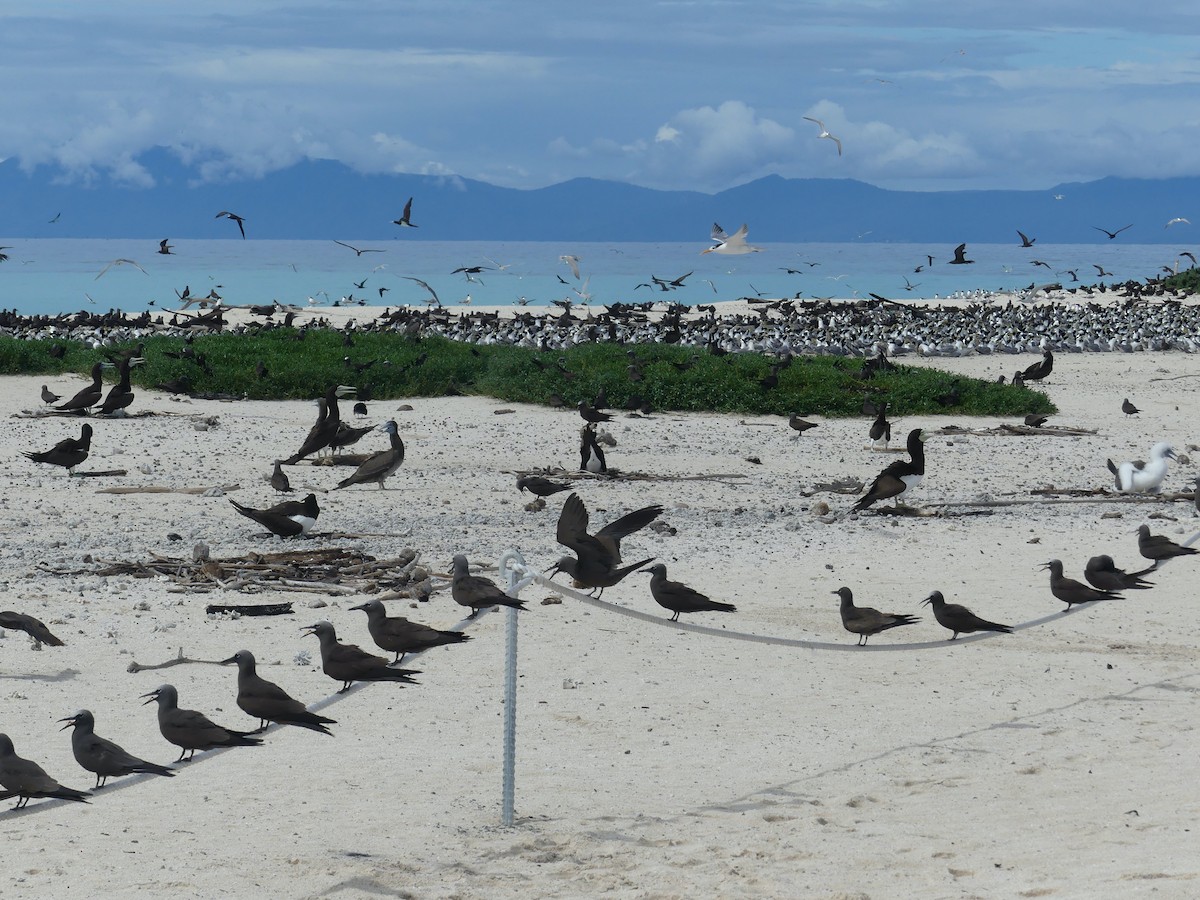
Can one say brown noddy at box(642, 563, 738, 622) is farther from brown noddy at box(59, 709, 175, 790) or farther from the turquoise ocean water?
the turquoise ocean water

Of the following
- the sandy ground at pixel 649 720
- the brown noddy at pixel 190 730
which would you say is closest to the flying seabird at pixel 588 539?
the sandy ground at pixel 649 720

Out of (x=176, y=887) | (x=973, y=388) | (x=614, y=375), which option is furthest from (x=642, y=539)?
(x=973, y=388)

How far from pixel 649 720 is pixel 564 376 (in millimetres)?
13506

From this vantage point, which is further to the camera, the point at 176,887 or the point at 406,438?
the point at 406,438

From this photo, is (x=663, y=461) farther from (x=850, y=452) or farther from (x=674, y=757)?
(x=674, y=757)

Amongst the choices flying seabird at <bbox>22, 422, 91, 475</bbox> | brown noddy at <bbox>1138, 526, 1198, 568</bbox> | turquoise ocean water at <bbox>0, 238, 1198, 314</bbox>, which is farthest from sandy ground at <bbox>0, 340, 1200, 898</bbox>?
turquoise ocean water at <bbox>0, 238, 1198, 314</bbox>

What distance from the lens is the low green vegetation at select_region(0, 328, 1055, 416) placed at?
20.5 metres

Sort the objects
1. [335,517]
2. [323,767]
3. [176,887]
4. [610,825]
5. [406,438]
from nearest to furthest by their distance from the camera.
→ [176,887]
[610,825]
[323,767]
[335,517]
[406,438]

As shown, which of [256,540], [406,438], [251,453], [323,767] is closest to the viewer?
[323,767]

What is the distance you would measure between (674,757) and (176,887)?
2621 mm

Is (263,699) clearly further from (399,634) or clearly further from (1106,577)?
(1106,577)

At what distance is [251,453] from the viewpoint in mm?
16516

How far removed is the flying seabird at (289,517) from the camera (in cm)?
1168

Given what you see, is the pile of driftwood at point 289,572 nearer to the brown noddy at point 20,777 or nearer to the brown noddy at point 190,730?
the brown noddy at point 190,730
